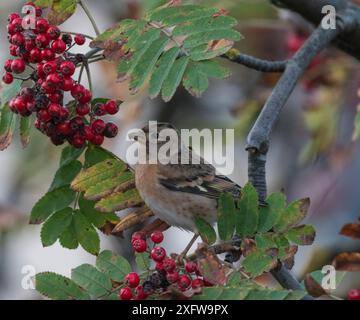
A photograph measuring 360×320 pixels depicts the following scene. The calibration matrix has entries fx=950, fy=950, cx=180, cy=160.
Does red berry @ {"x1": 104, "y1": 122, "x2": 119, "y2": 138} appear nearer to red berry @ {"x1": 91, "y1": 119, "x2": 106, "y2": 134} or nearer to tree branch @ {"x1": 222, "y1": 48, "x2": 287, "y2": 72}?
red berry @ {"x1": 91, "y1": 119, "x2": 106, "y2": 134}

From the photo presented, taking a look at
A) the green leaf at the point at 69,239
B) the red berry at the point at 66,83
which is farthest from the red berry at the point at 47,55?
the green leaf at the point at 69,239

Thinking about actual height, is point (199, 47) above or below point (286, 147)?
above

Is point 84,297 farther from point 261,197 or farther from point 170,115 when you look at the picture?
point 170,115

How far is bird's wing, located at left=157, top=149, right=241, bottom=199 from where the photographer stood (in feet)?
13.8

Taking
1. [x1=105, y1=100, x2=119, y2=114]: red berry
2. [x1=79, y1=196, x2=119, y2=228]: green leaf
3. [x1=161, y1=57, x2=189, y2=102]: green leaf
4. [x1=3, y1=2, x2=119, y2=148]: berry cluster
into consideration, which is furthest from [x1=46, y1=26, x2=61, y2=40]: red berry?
[x1=79, y1=196, x2=119, y2=228]: green leaf

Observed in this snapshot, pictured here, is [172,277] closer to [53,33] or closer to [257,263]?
[257,263]

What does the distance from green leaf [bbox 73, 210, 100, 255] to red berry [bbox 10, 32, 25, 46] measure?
716mm

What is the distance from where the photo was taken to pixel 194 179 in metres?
4.31

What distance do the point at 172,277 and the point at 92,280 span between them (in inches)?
13.4

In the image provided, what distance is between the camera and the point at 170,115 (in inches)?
275

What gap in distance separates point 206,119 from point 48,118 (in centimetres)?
375

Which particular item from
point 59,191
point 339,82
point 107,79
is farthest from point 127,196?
point 107,79

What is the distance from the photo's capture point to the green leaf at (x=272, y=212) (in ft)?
11.1

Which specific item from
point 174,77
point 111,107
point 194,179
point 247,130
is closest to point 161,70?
point 174,77
